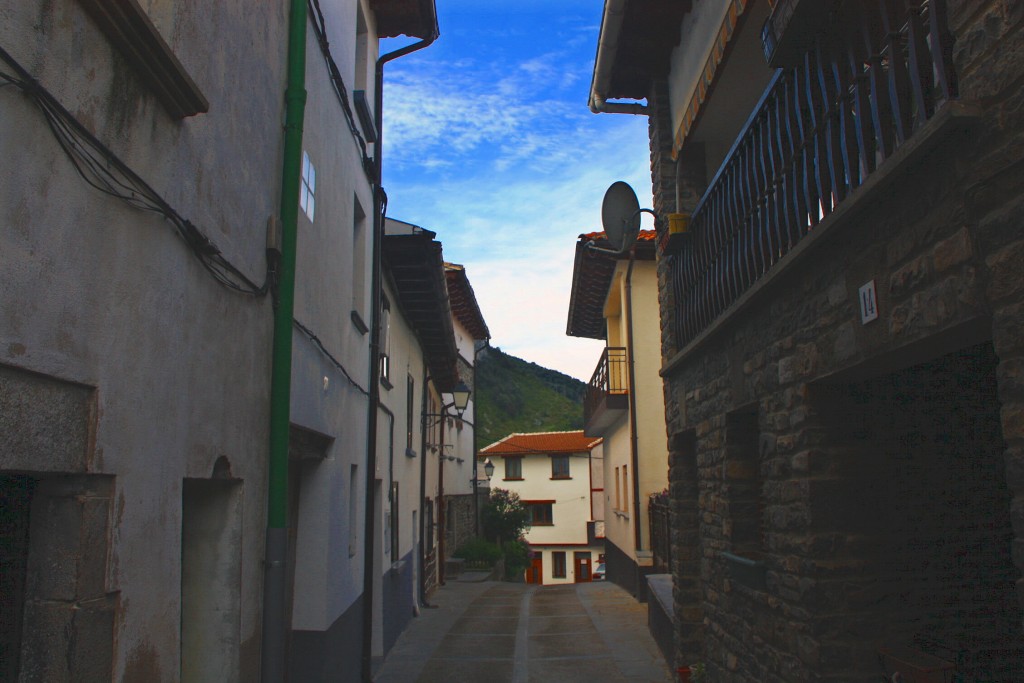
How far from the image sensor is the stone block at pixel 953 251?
2.79 m

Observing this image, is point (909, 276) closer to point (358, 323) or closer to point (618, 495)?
point (358, 323)

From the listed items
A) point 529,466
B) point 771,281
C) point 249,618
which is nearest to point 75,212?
point 249,618

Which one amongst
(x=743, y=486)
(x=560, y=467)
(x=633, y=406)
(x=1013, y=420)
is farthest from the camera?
(x=560, y=467)

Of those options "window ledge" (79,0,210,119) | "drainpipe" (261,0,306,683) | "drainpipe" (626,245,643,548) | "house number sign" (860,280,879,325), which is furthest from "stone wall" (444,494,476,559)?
"window ledge" (79,0,210,119)

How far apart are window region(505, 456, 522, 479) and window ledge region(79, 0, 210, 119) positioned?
1519 inches

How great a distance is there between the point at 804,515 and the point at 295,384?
3202 mm

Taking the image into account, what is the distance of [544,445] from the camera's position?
41000mm

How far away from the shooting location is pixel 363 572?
841 cm

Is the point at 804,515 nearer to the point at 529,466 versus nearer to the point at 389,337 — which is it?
the point at 389,337

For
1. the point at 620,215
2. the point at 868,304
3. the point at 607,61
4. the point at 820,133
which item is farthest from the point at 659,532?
the point at 868,304

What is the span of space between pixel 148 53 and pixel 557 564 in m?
40.2

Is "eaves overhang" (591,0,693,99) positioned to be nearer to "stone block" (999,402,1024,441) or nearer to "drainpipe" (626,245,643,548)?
"stone block" (999,402,1024,441)

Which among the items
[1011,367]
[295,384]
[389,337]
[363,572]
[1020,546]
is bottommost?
[363,572]

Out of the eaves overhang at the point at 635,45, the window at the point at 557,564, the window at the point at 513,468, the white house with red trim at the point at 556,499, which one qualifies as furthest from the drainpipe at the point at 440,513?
the window at the point at 557,564
